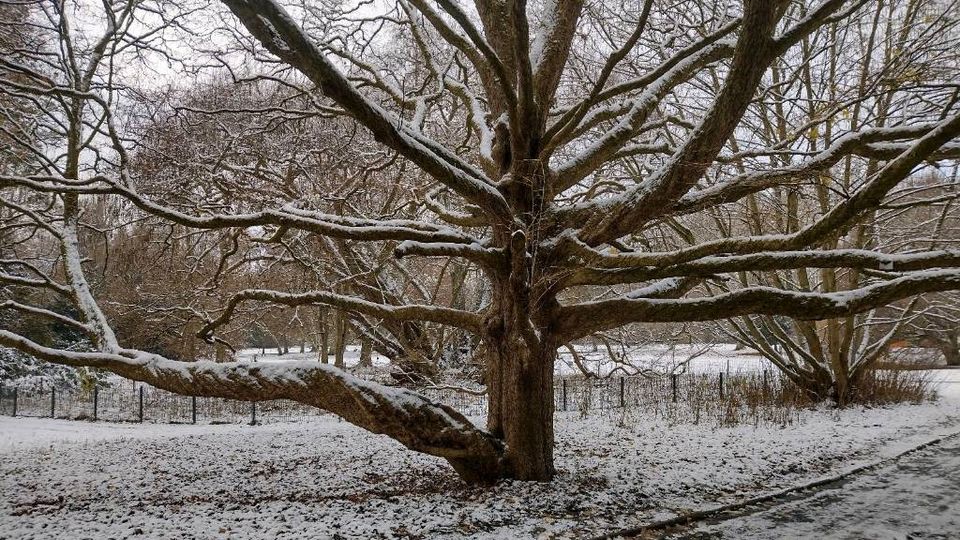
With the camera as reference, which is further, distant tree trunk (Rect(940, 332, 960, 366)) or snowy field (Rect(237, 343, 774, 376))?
distant tree trunk (Rect(940, 332, 960, 366))

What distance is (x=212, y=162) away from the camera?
10805 mm

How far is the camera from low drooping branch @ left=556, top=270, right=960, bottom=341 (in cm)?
503

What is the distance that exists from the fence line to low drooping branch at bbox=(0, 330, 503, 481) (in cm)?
832

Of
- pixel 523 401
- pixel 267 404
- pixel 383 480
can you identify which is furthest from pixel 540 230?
pixel 267 404

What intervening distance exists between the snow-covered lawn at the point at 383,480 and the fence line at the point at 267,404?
133 inches

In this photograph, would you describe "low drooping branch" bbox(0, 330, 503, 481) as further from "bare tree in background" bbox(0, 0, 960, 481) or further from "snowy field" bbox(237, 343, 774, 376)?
"snowy field" bbox(237, 343, 774, 376)

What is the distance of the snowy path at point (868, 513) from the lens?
4.84 metres

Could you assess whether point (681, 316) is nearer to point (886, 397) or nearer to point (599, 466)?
point (599, 466)

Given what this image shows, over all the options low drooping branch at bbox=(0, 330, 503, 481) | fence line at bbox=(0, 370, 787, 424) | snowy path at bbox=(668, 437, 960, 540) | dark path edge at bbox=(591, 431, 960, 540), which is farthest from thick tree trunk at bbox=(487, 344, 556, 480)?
fence line at bbox=(0, 370, 787, 424)

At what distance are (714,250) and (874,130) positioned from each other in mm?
2136

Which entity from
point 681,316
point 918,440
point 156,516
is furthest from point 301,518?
point 918,440

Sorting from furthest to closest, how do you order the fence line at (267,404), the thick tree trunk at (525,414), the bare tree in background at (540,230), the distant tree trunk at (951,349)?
the distant tree trunk at (951,349)
the fence line at (267,404)
the thick tree trunk at (525,414)
the bare tree in background at (540,230)

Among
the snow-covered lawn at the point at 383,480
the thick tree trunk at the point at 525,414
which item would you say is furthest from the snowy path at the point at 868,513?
the thick tree trunk at the point at 525,414

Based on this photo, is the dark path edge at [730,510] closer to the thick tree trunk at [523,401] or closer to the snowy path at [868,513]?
the snowy path at [868,513]
